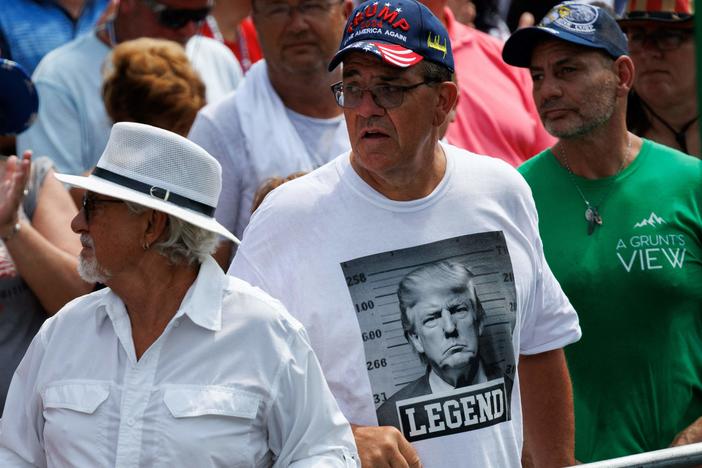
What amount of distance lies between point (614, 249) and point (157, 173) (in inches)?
71.1

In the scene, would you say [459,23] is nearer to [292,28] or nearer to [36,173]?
[292,28]

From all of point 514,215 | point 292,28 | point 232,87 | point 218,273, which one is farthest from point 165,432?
point 232,87

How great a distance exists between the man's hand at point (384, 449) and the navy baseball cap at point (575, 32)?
1.79 m

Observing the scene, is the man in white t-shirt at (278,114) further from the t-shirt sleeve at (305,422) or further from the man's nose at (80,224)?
the t-shirt sleeve at (305,422)

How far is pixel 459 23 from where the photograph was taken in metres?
6.22

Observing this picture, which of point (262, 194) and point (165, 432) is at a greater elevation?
point (262, 194)

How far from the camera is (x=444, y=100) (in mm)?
3771

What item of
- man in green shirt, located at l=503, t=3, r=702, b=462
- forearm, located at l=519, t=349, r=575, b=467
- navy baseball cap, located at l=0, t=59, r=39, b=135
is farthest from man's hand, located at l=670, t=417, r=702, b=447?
navy baseball cap, located at l=0, t=59, r=39, b=135

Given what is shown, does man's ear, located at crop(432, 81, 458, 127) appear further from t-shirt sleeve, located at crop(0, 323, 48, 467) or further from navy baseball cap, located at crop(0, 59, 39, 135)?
navy baseball cap, located at crop(0, 59, 39, 135)

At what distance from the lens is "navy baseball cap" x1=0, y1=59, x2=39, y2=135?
15.6 feet

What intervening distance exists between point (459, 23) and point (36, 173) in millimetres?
2374

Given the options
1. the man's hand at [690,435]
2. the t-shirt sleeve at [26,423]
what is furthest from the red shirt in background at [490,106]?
the t-shirt sleeve at [26,423]

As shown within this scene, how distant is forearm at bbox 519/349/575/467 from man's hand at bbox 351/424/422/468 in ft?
2.16

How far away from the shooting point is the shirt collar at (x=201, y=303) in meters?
3.19
